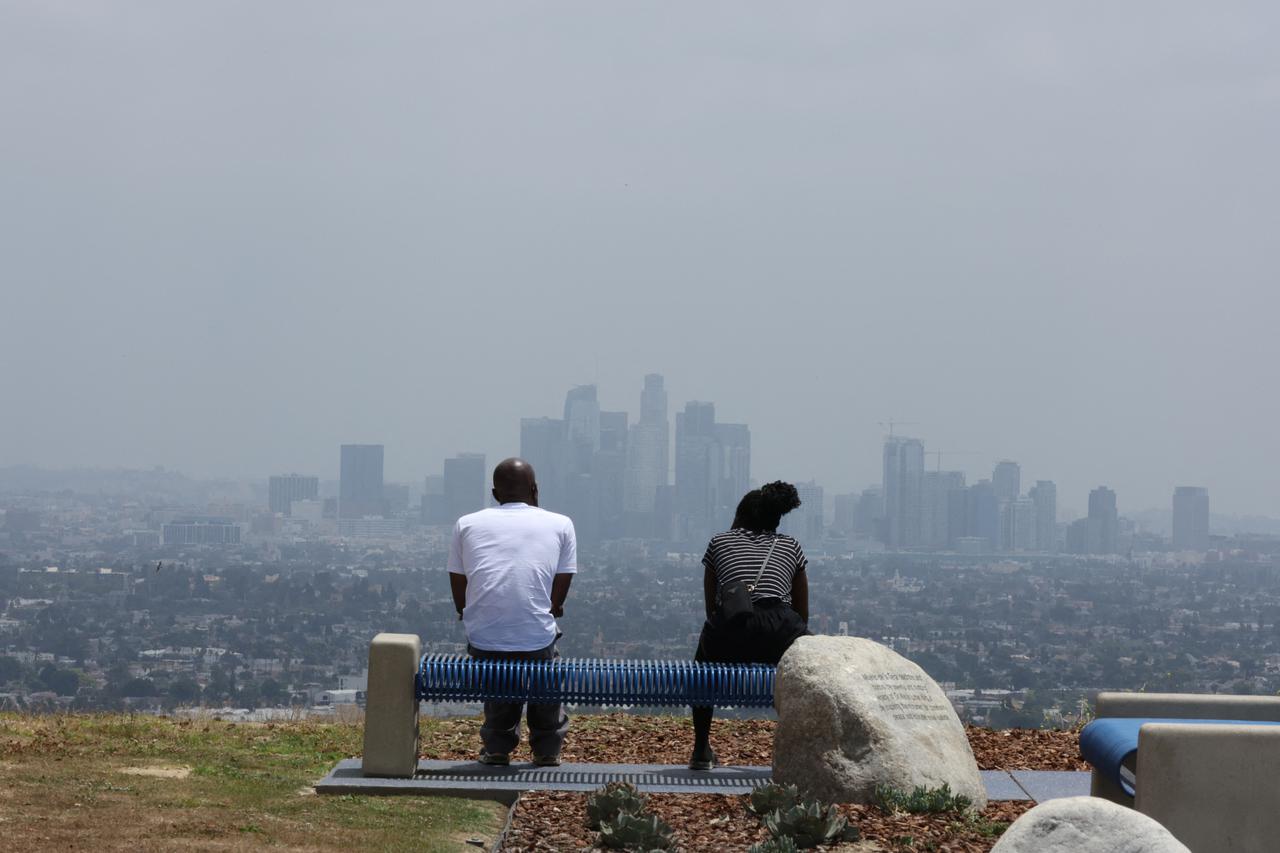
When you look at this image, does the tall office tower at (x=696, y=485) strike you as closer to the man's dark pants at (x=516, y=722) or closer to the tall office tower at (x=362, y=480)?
the tall office tower at (x=362, y=480)

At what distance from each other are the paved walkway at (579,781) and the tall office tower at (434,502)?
11880 centimetres

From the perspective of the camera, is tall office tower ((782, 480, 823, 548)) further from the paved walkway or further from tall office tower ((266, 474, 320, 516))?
the paved walkway

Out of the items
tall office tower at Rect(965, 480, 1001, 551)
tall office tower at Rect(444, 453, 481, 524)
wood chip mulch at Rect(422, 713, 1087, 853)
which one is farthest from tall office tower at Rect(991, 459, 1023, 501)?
wood chip mulch at Rect(422, 713, 1087, 853)

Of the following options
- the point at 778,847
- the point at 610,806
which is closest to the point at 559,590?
the point at 610,806

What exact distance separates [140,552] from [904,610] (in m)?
70.9

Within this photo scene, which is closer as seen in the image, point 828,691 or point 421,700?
point 828,691

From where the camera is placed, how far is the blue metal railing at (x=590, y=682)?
897cm

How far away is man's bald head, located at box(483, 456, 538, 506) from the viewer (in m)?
9.32

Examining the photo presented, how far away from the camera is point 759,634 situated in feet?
30.4

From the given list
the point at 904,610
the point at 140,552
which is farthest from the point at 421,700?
the point at 140,552

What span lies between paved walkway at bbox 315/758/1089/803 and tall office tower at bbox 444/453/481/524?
11089 centimetres

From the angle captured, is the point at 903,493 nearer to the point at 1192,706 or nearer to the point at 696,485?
the point at 696,485

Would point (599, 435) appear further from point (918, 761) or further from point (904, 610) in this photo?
point (918, 761)

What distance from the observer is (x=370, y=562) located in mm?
126000
